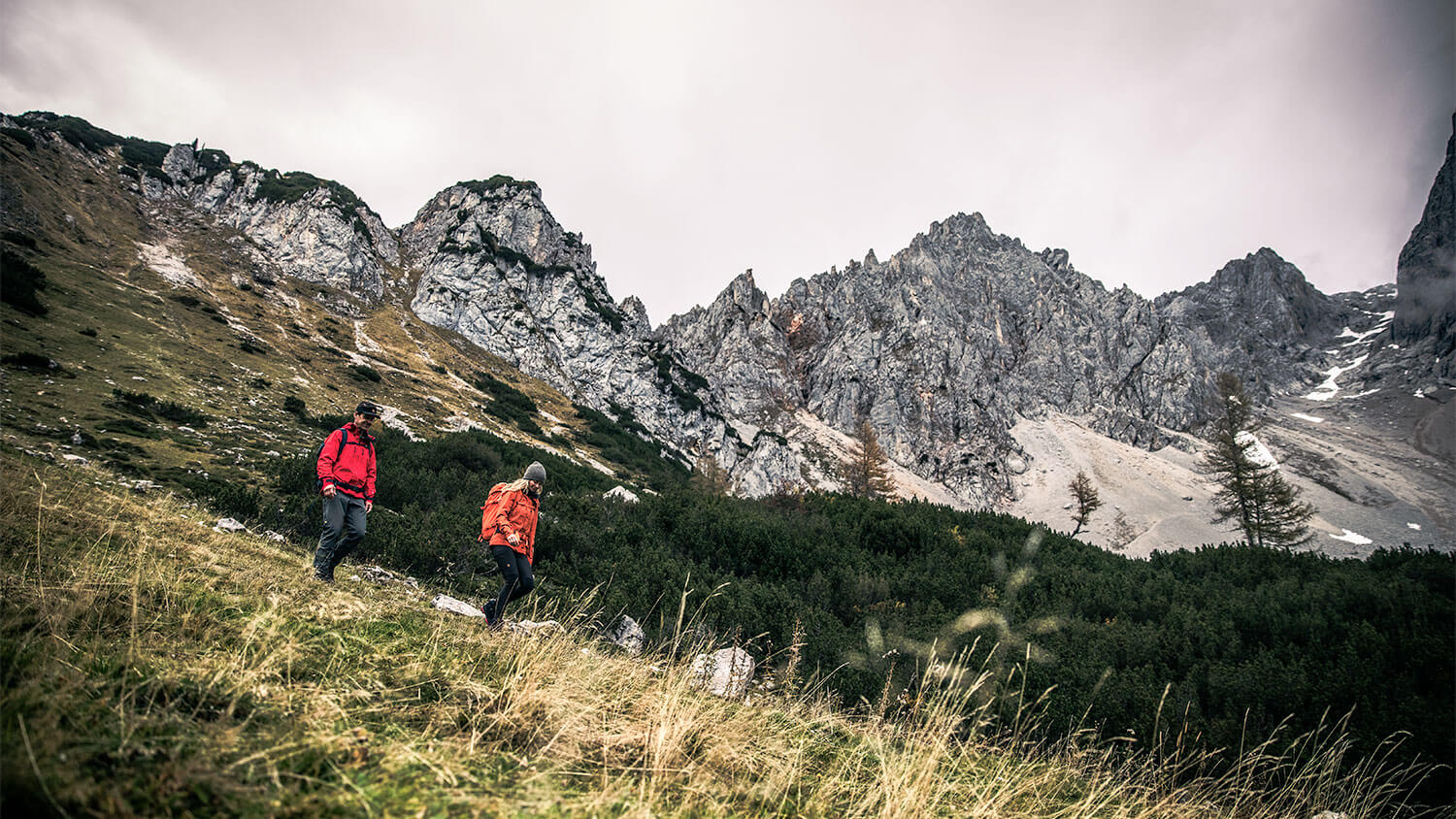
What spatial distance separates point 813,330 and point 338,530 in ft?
351

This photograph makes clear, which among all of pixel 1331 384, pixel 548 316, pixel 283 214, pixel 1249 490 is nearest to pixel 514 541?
pixel 1249 490

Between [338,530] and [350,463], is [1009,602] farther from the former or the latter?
[350,463]

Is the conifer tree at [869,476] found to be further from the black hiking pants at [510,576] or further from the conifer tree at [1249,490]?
the black hiking pants at [510,576]

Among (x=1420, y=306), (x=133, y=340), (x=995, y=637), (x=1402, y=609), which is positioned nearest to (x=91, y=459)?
(x=995, y=637)

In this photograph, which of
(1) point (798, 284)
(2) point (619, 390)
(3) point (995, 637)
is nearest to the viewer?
(3) point (995, 637)

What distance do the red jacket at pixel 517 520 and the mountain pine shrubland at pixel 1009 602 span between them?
233 centimetres

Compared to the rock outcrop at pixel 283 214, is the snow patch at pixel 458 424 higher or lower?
lower

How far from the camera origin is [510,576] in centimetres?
567

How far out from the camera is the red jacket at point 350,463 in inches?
257

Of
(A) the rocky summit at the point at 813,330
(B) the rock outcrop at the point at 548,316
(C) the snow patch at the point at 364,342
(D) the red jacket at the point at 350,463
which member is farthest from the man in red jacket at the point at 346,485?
(B) the rock outcrop at the point at 548,316

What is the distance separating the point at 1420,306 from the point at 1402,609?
19816cm

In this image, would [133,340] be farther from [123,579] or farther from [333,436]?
[123,579]

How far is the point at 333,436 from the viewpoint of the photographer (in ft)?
21.9

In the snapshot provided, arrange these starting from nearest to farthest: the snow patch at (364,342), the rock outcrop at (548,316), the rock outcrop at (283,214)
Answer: the snow patch at (364,342) → the rock outcrop at (283,214) → the rock outcrop at (548,316)
